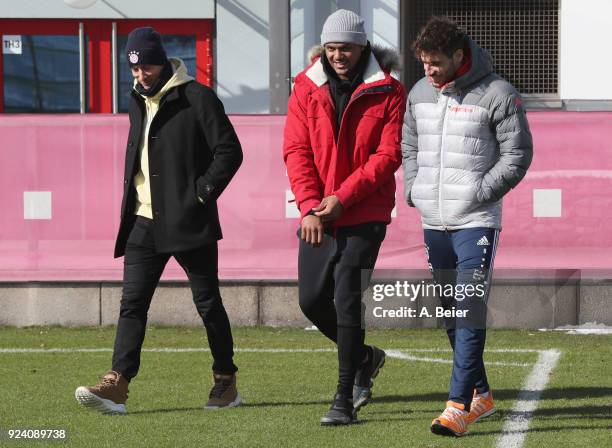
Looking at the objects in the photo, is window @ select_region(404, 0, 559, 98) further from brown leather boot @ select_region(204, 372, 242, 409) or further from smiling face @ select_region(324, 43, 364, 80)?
smiling face @ select_region(324, 43, 364, 80)

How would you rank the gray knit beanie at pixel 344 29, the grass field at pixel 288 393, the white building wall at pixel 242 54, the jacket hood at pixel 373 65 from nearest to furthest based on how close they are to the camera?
the grass field at pixel 288 393
the gray knit beanie at pixel 344 29
the jacket hood at pixel 373 65
the white building wall at pixel 242 54

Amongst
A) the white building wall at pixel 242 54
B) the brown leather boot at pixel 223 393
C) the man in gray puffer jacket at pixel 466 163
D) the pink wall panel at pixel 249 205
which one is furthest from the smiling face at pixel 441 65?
the white building wall at pixel 242 54

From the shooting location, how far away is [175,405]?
809 centimetres

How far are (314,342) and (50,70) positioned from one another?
324 inches

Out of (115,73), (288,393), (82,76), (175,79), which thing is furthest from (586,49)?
(175,79)

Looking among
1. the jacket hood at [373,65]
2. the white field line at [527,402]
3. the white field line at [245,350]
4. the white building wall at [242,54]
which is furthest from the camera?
the white building wall at [242,54]

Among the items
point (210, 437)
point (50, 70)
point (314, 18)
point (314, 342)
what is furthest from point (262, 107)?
point (210, 437)

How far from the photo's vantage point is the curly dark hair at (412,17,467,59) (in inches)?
278

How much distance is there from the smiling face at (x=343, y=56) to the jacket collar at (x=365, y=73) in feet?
0.21

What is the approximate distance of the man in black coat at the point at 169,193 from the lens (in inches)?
312

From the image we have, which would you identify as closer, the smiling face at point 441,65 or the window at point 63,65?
the smiling face at point 441,65

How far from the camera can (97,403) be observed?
7766 mm

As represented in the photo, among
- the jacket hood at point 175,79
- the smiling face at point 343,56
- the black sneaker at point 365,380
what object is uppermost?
the smiling face at point 343,56

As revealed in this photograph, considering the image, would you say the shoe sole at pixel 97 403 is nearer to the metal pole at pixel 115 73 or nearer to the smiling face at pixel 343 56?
the smiling face at pixel 343 56
